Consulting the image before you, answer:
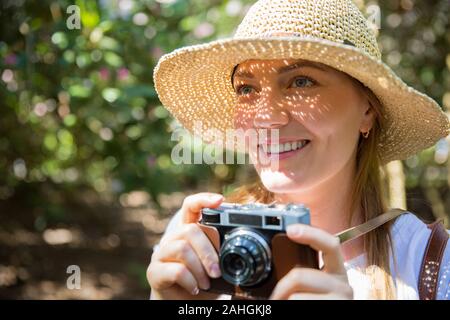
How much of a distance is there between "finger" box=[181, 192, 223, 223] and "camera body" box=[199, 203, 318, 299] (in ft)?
0.09

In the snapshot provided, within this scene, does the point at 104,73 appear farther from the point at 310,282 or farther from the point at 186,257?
the point at 310,282

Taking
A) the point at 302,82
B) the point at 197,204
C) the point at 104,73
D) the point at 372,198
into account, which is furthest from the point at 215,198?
the point at 104,73

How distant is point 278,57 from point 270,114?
92 millimetres

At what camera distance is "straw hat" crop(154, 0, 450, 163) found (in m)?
0.79

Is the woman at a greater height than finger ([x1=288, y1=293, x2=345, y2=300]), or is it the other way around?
the woman

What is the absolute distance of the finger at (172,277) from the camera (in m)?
0.76

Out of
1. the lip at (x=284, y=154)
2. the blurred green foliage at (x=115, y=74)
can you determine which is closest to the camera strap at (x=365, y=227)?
the lip at (x=284, y=154)

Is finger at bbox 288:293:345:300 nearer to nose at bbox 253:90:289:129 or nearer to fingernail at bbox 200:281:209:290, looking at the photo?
fingernail at bbox 200:281:209:290

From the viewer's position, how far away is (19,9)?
5.85ft

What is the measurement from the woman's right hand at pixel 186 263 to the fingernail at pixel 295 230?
130 millimetres

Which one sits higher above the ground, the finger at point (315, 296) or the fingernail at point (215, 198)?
the fingernail at point (215, 198)

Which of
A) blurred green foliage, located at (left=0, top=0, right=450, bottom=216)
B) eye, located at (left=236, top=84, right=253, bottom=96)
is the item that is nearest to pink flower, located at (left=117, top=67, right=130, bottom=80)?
blurred green foliage, located at (left=0, top=0, right=450, bottom=216)

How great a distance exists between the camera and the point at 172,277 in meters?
0.76

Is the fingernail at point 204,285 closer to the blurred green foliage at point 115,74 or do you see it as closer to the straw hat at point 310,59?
the straw hat at point 310,59
